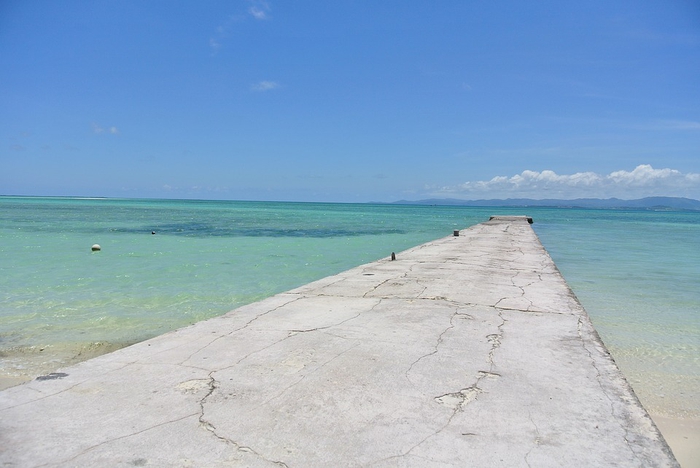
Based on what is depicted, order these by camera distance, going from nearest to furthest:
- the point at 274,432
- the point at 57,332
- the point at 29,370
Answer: the point at 274,432 → the point at 29,370 → the point at 57,332

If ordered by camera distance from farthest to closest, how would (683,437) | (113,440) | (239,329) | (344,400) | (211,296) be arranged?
Result: (211,296) → (239,329) → (683,437) → (344,400) → (113,440)

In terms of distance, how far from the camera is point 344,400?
241 centimetres

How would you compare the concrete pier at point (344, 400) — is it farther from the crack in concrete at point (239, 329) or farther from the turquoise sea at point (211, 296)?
the turquoise sea at point (211, 296)

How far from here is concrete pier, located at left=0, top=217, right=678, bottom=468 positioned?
1.92 meters

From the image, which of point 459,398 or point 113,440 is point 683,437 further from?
point 113,440

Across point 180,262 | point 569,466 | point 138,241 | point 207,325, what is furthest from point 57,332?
point 138,241

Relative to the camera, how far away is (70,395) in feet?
8.08

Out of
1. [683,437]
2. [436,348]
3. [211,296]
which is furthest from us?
[211,296]

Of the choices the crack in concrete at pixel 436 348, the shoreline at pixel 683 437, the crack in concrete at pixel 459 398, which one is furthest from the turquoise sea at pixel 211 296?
the crack in concrete at pixel 436 348

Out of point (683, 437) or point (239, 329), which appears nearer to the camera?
point (683, 437)

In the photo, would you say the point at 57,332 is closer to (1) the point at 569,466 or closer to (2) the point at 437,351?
(2) the point at 437,351

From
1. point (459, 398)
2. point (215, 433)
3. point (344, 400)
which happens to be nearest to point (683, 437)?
point (459, 398)

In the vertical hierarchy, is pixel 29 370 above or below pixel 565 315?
below

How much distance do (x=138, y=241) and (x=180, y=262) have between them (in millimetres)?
6375
